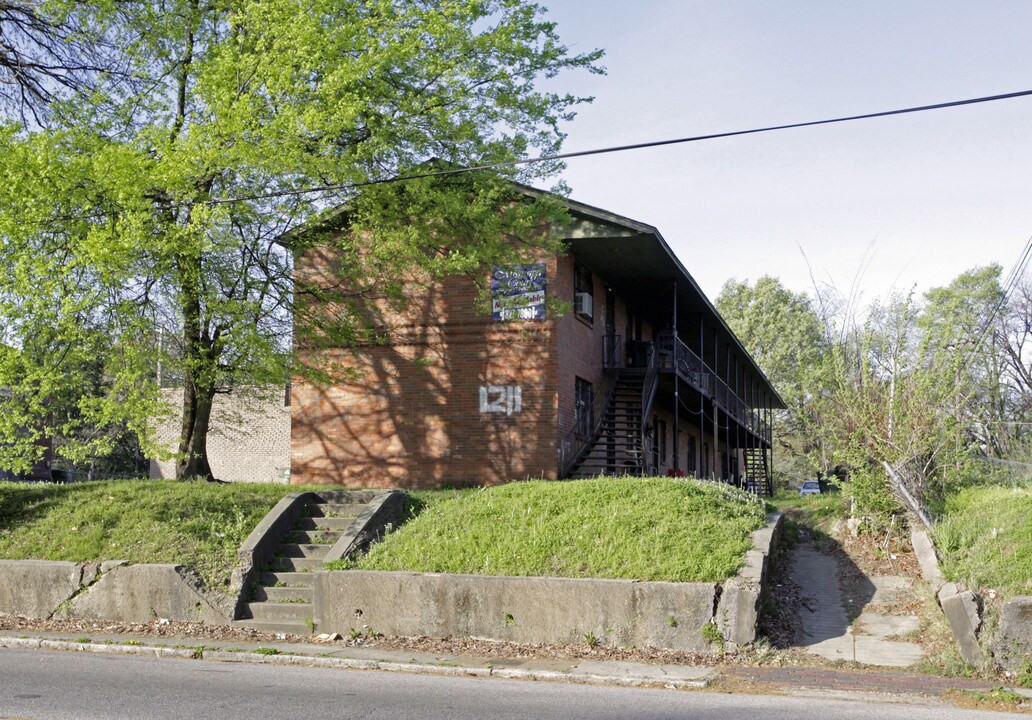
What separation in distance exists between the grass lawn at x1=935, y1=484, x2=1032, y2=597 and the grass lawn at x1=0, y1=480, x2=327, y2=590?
29.5ft

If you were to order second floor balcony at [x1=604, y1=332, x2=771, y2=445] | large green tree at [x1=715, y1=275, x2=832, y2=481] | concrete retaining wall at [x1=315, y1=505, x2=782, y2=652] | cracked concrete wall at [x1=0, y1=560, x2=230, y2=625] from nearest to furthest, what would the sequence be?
concrete retaining wall at [x1=315, y1=505, x2=782, y2=652] < cracked concrete wall at [x1=0, y1=560, x2=230, y2=625] < second floor balcony at [x1=604, y1=332, x2=771, y2=445] < large green tree at [x1=715, y1=275, x2=832, y2=481]

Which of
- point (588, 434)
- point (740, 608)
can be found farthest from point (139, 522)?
point (588, 434)

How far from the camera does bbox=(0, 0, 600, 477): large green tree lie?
1420 centimetres

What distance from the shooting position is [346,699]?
821cm

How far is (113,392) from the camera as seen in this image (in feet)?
51.2

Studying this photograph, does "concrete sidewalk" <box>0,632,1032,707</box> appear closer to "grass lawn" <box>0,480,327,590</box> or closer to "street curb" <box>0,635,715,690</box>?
"street curb" <box>0,635,715,690</box>

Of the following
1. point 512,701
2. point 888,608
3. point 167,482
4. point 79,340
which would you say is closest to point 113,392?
point 79,340

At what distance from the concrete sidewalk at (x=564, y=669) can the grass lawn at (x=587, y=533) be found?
4.43 ft

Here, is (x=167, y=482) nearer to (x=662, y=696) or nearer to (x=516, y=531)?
(x=516, y=531)

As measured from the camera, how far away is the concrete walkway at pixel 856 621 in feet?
33.9

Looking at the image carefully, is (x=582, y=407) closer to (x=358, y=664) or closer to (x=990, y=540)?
(x=990, y=540)

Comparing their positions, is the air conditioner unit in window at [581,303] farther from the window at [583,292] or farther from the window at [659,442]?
the window at [659,442]

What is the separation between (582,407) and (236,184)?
11.1m

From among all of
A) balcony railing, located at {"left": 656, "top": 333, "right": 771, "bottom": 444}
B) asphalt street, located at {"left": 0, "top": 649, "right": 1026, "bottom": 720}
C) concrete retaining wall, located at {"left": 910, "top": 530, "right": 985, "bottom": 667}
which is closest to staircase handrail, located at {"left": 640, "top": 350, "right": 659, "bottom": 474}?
balcony railing, located at {"left": 656, "top": 333, "right": 771, "bottom": 444}
